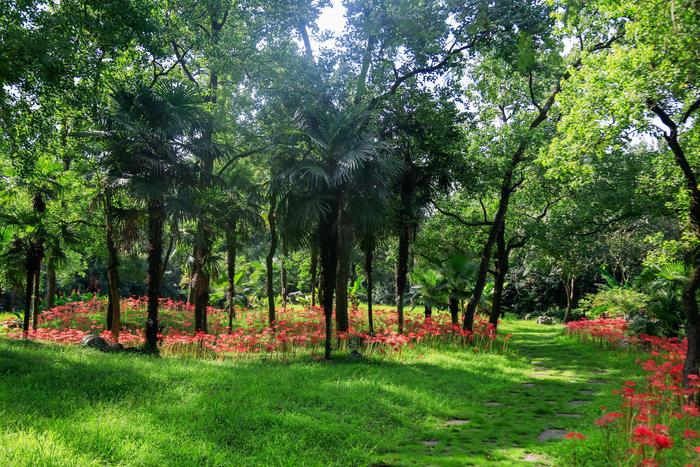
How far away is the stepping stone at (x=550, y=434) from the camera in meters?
6.82

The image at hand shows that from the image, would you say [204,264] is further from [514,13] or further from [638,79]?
[638,79]

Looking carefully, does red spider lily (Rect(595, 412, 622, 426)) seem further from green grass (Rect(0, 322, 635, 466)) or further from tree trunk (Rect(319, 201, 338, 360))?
tree trunk (Rect(319, 201, 338, 360))

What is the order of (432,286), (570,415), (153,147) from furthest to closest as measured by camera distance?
(432,286), (153,147), (570,415)

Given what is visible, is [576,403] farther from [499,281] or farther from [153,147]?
[153,147]

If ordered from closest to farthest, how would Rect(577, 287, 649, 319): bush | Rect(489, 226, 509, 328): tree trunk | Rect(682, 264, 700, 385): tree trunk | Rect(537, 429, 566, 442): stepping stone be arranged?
Rect(537, 429, 566, 442): stepping stone, Rect(682, 264, 700, 385): tree trunk, Rect(577, 287, 649, 319): bush, Rect(489, 226, 509, 328): tree trunk

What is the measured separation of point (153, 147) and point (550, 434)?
35.1 feet

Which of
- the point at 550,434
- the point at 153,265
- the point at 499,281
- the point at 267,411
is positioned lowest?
the point at 550,434

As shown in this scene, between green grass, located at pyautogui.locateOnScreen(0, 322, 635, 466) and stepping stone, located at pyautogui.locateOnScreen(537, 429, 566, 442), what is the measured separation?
0.48 feet

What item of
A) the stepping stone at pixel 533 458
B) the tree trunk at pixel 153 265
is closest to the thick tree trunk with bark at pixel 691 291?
the stepping stone at pixel 533 458

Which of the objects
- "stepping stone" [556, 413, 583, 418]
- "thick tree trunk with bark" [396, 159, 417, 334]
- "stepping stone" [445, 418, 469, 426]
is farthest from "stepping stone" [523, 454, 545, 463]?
"thick tree trunk with bark" [396, 159, 417, 334]

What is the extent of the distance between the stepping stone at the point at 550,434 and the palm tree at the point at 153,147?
960cm

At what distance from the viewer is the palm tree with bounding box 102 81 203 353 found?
1132cm

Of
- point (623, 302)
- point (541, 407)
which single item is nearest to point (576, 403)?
point (541, 407)

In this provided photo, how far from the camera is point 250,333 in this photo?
16312 millimetres
